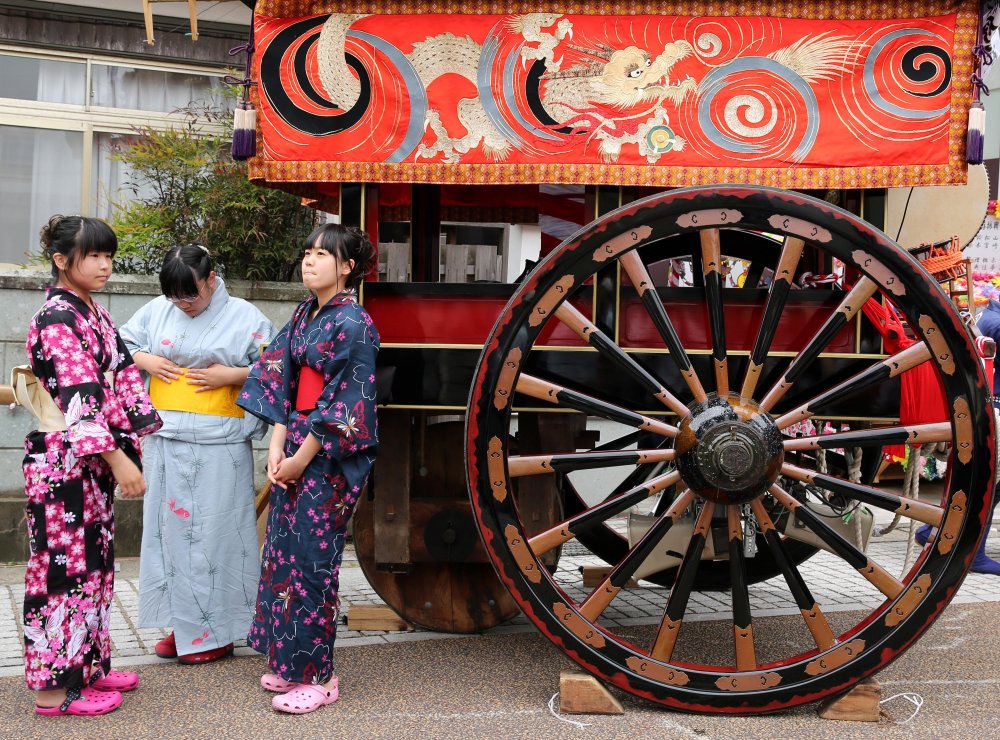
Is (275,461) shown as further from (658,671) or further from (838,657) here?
(838,657)

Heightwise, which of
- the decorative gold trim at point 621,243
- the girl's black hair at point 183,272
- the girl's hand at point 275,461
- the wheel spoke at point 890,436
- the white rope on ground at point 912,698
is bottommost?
the white rope on ground at point 912,698

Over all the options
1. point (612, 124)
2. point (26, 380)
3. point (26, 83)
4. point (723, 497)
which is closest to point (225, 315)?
point (26, 380)

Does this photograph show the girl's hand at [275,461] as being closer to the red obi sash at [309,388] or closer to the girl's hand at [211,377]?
the red obi sash at [309,388]

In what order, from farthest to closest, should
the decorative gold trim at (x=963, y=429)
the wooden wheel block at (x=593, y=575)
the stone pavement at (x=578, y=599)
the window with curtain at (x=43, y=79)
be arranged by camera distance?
1. the window with curtain at (x=43, y=79)
2. the wooden wheel block at (x=593, y=575)
3. the stone pavement at (x=578, y=599)
4. the decorative gold trim at (x=963, y=429)

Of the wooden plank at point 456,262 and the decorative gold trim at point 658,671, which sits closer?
the decorative gold trim at point 658,671

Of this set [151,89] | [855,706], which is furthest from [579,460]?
[151,89]

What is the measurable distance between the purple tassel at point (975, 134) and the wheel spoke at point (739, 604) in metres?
1.35

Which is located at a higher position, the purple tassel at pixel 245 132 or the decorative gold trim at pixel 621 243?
the purple tassel at pixel 245 132

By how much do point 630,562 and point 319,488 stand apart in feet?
3.30

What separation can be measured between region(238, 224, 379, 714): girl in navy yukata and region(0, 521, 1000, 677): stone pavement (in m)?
0.71

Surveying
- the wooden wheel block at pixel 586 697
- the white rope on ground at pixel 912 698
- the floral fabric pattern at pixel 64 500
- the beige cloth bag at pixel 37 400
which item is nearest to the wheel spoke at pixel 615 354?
the wooden wheel block at pixel 586 697

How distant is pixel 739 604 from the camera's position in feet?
9.81

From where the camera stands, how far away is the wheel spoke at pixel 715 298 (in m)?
2.97

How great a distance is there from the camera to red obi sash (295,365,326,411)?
3193 mm
